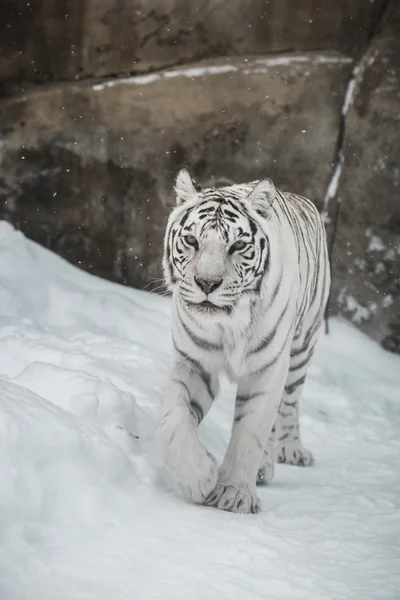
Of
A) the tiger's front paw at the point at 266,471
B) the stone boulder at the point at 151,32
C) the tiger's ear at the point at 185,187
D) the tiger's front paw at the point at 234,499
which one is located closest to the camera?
the tiger's front paw at the point at 234,499

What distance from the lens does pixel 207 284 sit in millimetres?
3543

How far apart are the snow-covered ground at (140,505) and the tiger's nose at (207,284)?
677 millimetres

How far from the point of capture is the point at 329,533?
3572mm

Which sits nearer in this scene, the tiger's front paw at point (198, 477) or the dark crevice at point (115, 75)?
the tiger's front paw at point (198, 477)

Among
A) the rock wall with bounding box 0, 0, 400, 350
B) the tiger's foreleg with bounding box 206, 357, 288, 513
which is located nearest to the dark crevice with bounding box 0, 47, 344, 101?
the rock wall with bounding box 0, 0, 400, 350

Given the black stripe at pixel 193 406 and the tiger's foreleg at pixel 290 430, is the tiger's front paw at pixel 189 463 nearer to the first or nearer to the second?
the black stripe at pixel 193 406

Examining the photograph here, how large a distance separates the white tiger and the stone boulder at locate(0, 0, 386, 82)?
2904 mm

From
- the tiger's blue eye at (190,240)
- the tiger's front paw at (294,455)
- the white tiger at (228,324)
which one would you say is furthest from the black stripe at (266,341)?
the tiger's front paw at (294,455)

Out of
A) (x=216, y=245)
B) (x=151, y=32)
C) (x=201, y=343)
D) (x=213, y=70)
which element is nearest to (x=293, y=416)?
(x=201, y=343)

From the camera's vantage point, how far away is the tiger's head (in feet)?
11.8

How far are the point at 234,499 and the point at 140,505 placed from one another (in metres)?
0.43

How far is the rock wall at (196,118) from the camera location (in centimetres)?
669

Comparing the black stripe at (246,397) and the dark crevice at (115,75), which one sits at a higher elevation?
the dark crevice at (115,75)

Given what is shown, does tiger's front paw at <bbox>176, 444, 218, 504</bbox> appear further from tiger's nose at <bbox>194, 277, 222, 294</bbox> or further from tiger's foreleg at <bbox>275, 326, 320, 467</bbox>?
tiger's foreleg at <bbox>275, 326, 320, 467</bbox>
